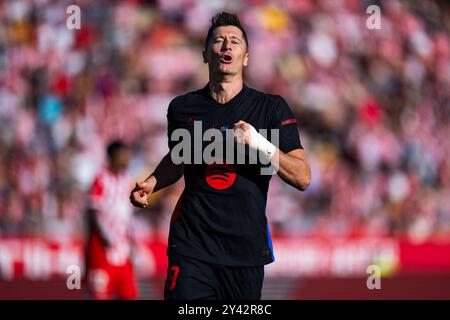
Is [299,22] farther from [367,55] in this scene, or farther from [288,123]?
[288,123]

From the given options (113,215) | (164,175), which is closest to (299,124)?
(113,215)

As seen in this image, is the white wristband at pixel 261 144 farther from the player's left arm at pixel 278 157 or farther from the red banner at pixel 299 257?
the red banner at pixel 299 257

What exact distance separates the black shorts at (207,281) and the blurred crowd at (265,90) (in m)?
7.45

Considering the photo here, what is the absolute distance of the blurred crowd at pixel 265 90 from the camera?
12.6 meters

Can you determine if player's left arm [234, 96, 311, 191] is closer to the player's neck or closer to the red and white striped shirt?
the player's neck

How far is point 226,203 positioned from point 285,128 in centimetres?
50

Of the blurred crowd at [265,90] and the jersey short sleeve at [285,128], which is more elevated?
the blurred crowd at [265,90]

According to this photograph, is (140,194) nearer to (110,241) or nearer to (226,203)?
(226,203)

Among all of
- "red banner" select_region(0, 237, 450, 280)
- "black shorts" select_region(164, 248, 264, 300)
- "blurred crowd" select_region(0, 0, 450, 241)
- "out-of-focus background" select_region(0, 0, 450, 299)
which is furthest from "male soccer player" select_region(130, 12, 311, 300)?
"blurred crowd" select_region(0, 0, 450, 241)

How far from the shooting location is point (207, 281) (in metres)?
4.73

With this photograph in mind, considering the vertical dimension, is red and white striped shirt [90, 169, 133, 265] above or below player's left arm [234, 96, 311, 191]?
above

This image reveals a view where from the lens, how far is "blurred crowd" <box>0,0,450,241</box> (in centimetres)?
1260

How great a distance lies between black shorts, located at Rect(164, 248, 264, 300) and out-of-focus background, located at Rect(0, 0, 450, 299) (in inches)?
252

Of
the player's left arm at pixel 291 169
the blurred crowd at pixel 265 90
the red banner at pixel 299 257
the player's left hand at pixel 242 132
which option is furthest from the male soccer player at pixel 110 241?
the player's left hand at pixel 242 132
